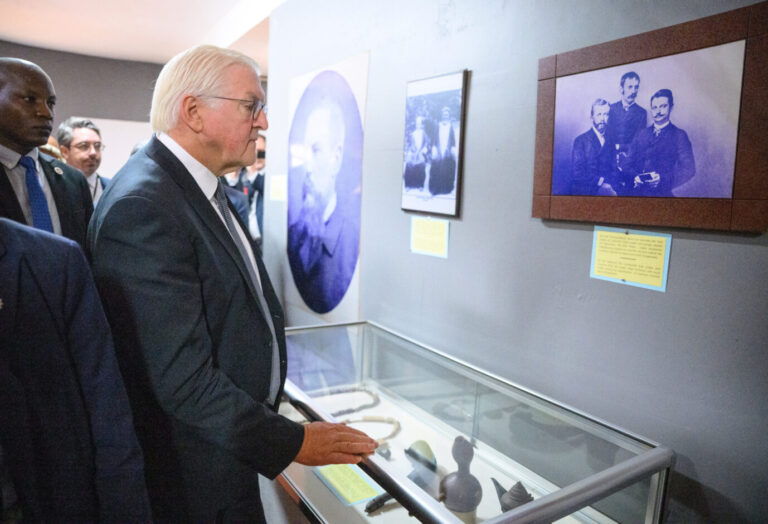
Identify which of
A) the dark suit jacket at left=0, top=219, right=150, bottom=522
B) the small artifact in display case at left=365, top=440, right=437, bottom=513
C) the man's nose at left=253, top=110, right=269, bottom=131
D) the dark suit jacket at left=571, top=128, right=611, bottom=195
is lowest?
the small artifact in display case at left=365, top=440, right=437, bottom=513

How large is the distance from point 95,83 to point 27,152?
6201mm

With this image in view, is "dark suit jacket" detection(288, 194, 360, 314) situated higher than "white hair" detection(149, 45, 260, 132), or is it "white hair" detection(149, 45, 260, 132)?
"white hair" detection(149, 45, 260, 132)

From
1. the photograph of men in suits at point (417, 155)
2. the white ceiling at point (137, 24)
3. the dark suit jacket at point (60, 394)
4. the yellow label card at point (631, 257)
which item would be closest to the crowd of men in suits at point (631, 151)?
the yellow label card at point (631, 257)

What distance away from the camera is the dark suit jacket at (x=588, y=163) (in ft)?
4.45

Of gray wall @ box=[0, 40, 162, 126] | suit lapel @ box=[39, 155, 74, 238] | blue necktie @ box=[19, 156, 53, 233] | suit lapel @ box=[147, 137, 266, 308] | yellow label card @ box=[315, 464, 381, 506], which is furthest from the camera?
gray wall @ box=[0, 40, 162, 126]

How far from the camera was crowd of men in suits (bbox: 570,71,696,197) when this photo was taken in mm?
1219

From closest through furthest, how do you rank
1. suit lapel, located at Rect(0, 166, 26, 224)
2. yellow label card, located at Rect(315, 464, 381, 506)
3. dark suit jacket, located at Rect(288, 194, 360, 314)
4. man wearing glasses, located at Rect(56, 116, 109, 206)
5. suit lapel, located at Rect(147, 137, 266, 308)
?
suit lapel, located at Rect(147, 137, 266, 308)
yellow label card, located at Rect(315, 464, 381, 506)
suit lapel, located at Rect(0, 166, 26, 224)
dark suit jacket, located at Rect(288, 194, 360, 314)
man wearing glasses, located at Rect(56, 116, 109, 206)

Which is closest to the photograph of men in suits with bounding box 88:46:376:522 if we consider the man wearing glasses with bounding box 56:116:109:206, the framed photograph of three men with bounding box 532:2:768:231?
the framed photograph of three men with bounding box 532:2:768:231

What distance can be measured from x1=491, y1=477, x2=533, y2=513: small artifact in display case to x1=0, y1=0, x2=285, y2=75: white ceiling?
3.35m

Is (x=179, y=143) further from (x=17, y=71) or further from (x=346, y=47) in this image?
(x=346, y=47)

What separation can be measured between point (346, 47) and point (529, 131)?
4.27 ft

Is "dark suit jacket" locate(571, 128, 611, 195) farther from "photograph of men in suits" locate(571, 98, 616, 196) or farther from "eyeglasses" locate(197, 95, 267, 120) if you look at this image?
"eyeglasses" locate(197, 95, 267, 120)

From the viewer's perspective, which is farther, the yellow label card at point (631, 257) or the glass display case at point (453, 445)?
the yellow label card at point (631, 257)

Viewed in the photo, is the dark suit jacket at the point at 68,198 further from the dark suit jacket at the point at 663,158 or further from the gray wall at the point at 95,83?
the gray wall at the point at 95,83
